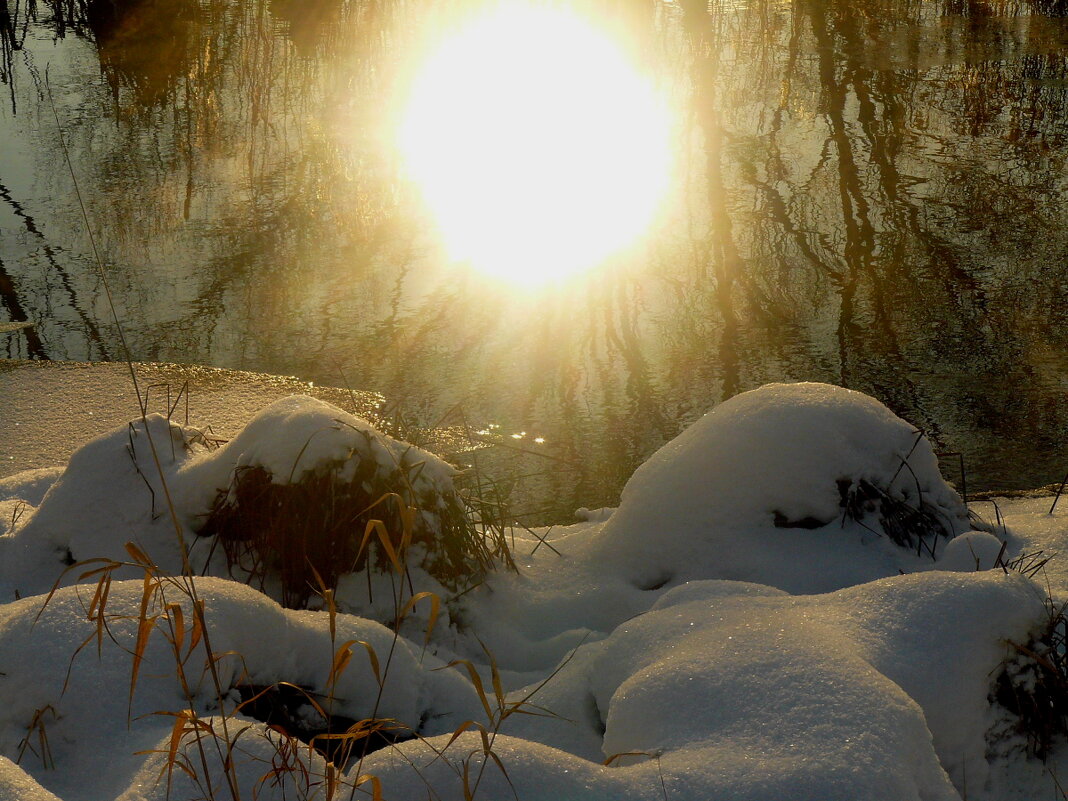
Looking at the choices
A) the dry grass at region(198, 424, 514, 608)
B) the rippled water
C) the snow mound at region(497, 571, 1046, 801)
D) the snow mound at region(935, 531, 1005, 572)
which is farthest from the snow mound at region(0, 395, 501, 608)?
the snow mound at region(935, 531, 1005, 572)

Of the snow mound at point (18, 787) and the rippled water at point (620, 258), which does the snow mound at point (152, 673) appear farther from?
the rippled water at point (620, 258)

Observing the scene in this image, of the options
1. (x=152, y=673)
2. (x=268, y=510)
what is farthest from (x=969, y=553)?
(x=152, y=673)

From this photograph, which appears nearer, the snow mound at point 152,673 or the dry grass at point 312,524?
the snow mound at point 152,673

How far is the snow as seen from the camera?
4.61 ft

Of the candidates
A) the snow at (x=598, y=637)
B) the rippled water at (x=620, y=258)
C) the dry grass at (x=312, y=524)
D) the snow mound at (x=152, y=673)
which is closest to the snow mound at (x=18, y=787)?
the snow at (x=598, y=637)

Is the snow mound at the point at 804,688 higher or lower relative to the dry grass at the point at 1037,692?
higher

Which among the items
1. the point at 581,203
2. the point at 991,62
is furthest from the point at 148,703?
the point at 991,62

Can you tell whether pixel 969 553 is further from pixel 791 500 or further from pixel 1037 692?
pixel 1037 692

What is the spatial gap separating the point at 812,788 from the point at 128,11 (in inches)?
437

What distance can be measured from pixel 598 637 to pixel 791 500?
61 centimetres

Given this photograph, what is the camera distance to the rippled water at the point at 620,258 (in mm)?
3967

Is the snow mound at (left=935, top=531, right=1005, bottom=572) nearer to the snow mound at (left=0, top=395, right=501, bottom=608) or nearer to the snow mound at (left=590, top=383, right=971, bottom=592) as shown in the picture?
the snow mound at (left=590, top=383, right=971, bottom=592)

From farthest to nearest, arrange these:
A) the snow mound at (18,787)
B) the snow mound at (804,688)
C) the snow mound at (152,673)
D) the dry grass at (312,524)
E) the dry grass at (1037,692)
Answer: the dry grass at (312,524) < the dry grass at (1037,692) < the snow mound at (152,673) < the snow mound at (804,688) < the snow mound at (18,787)

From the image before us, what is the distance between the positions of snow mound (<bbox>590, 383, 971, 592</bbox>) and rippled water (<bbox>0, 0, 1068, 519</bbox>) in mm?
848
